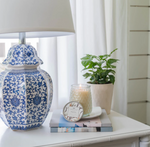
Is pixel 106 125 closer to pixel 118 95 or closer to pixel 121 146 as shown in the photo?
pixel 121 146

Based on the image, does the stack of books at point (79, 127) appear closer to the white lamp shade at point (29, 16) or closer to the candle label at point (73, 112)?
the candle label at point (73, 112)

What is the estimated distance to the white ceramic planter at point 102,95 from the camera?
3.88 feet

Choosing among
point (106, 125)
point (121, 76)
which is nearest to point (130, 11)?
point (121, 76)

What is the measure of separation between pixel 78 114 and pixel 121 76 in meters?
0.62

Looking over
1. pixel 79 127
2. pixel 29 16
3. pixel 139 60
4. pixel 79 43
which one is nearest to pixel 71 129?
pixel 79 127

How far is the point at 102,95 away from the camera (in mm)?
1189

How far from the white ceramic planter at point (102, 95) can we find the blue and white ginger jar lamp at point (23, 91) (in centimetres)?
30

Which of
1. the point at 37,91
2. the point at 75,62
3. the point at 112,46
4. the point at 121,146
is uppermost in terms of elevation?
the point at 112,46

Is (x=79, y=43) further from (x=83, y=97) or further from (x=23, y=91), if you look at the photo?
(x=23, y=91)

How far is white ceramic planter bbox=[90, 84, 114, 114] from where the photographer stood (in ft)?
3.88

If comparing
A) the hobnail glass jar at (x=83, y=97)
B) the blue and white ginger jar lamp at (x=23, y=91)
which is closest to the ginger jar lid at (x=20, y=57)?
the blue and white ginger jar lamp at (x=23, y=91)

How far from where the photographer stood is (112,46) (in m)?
1.45

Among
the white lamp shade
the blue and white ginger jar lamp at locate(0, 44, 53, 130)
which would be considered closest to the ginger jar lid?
the blue and white ginger jar lamp at locate(0, 44, 53, 130)

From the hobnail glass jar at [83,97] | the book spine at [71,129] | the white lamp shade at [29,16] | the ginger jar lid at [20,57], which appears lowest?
the book spine at [71,129]
